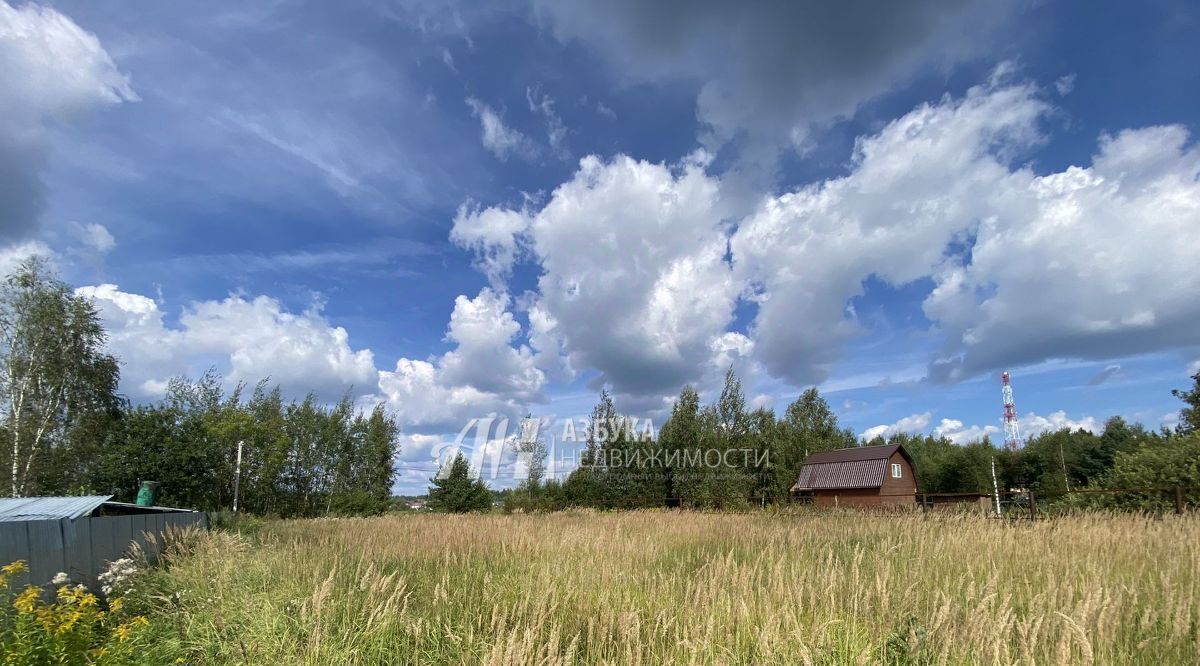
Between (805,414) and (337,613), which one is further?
(805,414)

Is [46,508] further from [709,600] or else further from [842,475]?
[842,475]

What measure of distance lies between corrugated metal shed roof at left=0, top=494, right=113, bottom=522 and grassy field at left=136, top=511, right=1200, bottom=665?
178 cm

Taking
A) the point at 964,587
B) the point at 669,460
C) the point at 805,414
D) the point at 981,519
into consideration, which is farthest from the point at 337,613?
the point at 805,414

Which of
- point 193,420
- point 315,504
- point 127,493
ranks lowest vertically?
point 315,504

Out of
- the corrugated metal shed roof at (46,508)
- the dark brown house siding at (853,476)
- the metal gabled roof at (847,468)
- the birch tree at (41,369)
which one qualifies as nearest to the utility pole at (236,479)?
the birch tree at (41,369)

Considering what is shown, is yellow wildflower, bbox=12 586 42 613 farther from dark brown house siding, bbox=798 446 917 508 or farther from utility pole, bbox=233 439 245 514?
dark brown house siding, bbox=798 446 917 508

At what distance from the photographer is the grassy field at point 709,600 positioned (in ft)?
10.4

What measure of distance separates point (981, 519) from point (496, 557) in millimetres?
7321

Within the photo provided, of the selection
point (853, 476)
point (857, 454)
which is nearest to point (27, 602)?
point (853, 476)

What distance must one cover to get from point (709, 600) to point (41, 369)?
2791cm

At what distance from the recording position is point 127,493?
22844 mm

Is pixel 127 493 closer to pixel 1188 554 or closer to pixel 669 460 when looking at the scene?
pixel 669 460

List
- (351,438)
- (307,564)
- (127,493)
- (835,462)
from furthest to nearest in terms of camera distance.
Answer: (351,438) < (835,462) < (127,493) < (307,564)

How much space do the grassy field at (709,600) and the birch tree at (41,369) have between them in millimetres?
19218
